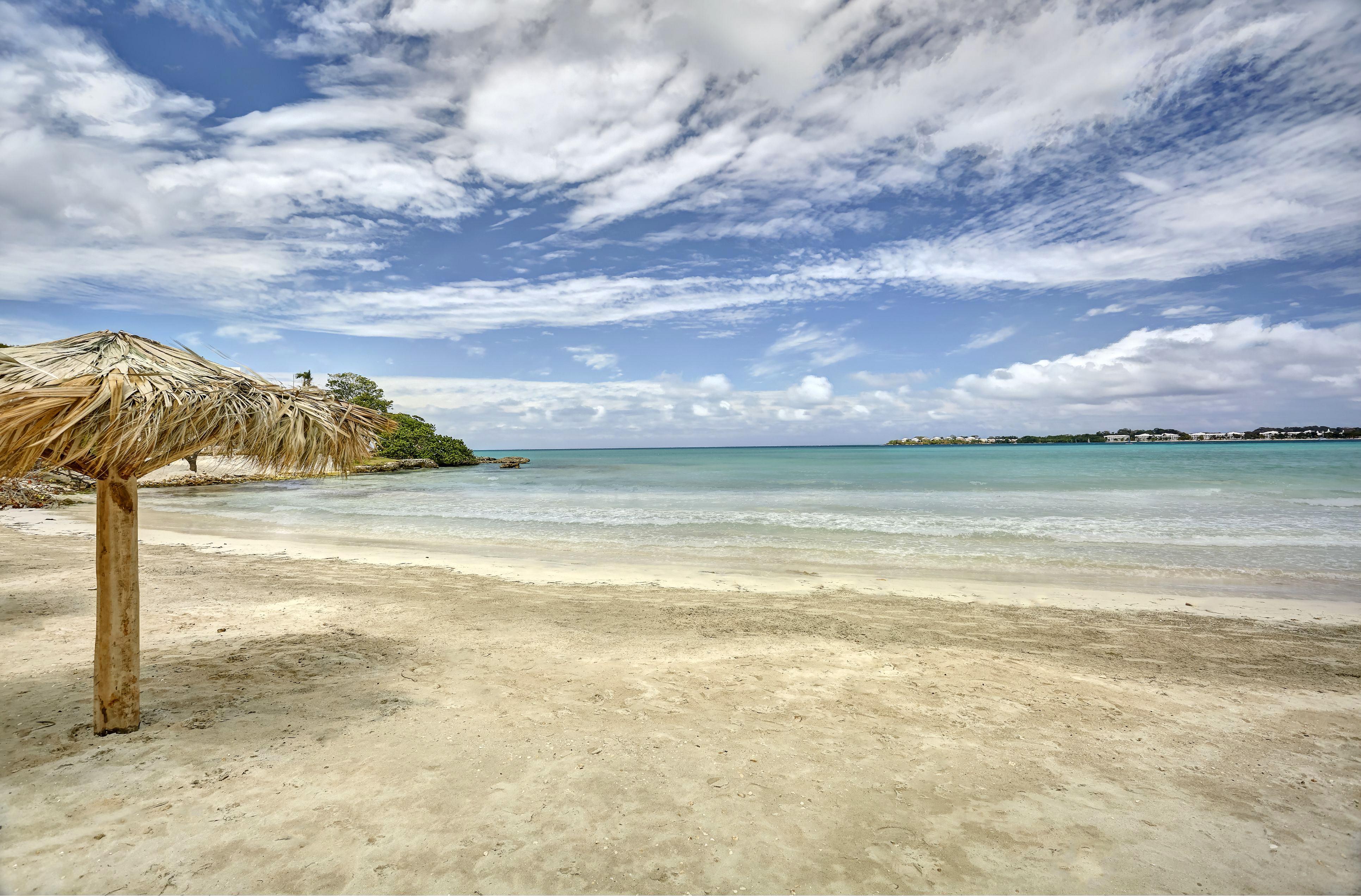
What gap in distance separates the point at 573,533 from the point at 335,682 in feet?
36.3

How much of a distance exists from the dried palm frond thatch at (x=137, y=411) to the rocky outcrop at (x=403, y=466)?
43.7m

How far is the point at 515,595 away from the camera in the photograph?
29.3 feet

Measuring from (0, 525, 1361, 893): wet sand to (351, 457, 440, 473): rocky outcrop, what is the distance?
42.6 m

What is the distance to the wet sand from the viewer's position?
2992mm

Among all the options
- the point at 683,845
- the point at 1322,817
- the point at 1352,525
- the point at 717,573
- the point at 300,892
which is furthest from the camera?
the point at 1352,525

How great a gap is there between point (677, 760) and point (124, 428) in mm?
3916

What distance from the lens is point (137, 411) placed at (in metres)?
3.37

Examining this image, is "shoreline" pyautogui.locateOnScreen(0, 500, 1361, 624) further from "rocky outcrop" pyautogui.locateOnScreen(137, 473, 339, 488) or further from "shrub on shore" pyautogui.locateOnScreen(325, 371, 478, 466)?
"shrub on shore" pyautogui.locateOnScreen(325, 371, 478, 466)

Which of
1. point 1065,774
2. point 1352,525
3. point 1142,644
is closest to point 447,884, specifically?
point 1065,774

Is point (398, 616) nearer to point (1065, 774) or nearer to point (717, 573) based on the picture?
point (717, 573)

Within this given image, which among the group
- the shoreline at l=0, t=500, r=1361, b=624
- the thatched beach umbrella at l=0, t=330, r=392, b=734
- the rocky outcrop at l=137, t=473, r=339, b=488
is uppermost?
the thatched beach umbrella at l=0, t=330, r=392, b=734

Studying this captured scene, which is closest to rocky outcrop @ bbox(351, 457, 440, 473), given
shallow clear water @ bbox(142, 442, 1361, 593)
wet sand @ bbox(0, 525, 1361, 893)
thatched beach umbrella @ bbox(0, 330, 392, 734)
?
shallow clear water @ bbox(142, 442, 1361, 593)

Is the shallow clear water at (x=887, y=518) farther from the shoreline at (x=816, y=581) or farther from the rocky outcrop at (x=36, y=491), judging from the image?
the rocky outcrop at (x=36, y=491)

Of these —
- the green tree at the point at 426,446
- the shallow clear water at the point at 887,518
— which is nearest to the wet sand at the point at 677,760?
the shallow clear water at the point at 887,518
